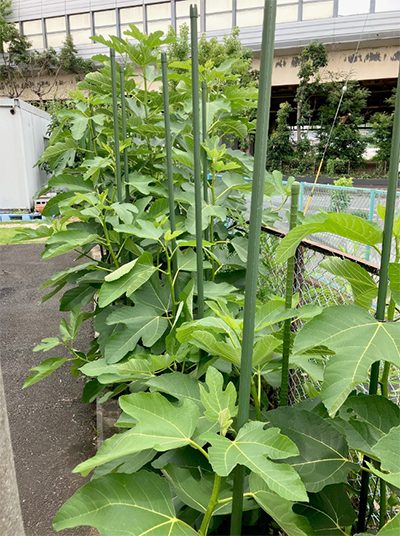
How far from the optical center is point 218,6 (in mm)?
23438

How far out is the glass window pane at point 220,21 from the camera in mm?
23609

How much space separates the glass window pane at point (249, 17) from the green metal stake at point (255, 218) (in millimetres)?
27139

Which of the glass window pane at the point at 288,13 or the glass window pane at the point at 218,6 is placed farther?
the glass window pane at the point at 218,6

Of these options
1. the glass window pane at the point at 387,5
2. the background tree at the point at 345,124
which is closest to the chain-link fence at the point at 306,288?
the background tree at the point at 345,124

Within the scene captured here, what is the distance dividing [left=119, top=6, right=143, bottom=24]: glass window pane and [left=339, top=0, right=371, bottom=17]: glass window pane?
12.3m

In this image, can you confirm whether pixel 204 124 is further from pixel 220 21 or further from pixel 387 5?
pixel 220 21

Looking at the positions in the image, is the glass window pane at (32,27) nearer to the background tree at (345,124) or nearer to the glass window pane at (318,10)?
the glass window pane at (318,10)

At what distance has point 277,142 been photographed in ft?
79.0

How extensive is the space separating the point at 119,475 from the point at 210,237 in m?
1.01

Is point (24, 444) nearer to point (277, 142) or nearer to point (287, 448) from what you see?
point (287, 448)

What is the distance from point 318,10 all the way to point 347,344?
27.8 metres

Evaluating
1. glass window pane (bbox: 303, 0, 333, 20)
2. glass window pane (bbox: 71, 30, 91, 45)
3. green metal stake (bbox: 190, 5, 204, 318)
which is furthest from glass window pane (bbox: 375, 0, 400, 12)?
green metal stake (bbox: 190, 5, 204, 318)

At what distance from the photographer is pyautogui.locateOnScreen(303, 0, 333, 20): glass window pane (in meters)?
22.5

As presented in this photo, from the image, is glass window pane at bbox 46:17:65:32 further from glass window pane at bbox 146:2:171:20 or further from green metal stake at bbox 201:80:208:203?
green metal stake at bbox 201:80:208:203
